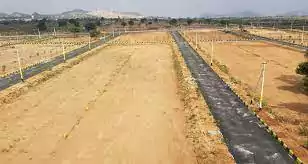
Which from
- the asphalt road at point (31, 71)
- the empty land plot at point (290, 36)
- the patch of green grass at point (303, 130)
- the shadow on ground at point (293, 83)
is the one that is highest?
the empty land plot at point (290, 36)

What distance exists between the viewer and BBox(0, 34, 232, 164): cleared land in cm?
1582

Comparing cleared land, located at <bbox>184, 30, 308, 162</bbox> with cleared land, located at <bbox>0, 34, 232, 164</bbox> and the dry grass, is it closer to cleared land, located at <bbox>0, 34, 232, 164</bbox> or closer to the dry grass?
the dry grass

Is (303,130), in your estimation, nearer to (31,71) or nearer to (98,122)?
(98,122)

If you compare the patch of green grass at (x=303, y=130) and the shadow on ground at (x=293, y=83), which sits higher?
the shadow on ground at (x=293, y=83)

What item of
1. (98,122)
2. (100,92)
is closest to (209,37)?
(100,92)

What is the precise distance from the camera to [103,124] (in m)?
20.0

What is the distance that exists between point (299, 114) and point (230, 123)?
5.40m

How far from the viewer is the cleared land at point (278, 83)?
714 inches

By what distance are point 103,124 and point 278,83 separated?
55.7 ft

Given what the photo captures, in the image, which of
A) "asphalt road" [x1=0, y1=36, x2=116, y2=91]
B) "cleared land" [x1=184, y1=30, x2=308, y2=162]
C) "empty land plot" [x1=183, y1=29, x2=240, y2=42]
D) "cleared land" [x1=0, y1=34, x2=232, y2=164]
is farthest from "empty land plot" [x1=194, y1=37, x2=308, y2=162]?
"asphalt road" [x1=0, y1=36, x2=116, y2=91]

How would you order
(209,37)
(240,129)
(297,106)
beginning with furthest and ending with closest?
(209,37), (297,106), (240,129)

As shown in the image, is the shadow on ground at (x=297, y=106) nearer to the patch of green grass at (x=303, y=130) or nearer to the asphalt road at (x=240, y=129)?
the asphalt road at (x=240, y=129)

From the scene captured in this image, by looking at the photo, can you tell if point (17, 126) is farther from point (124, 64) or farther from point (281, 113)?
point (124, 64)

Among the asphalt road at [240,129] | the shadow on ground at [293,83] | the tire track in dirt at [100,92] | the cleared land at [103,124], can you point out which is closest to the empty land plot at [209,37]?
the tire track in dirt at [100,92]
